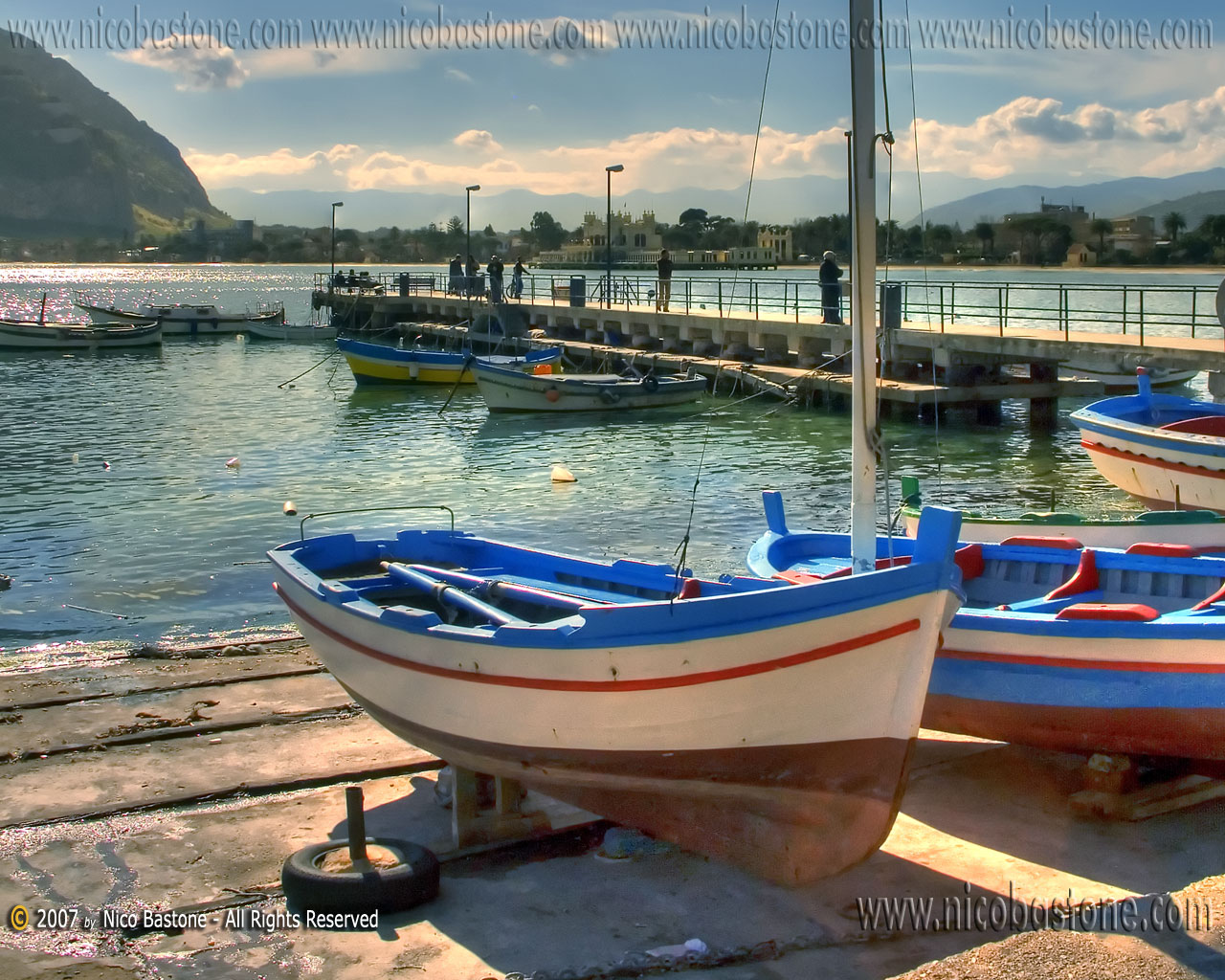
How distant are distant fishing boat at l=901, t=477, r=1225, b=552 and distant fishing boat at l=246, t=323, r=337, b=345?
5496 cm

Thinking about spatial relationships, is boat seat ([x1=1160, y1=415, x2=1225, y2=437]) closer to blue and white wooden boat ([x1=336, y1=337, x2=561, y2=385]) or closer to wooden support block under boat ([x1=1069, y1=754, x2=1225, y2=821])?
wooden support block under boat ([x1=1069, y1=754, x2=1225, y2=821])

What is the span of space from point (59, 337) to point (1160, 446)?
1926 inches

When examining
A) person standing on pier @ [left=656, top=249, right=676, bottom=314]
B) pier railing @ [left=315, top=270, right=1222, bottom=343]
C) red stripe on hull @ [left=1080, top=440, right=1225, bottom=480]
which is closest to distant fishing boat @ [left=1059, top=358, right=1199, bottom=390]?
pier railing @ [left=315, top=270, right=1222, bottom=343]

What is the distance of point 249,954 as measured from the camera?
5.89m

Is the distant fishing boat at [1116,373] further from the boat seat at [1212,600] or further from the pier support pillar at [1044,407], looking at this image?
the boat seat at [1212,600]

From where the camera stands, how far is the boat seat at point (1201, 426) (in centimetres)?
1647

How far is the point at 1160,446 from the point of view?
52.6 ft

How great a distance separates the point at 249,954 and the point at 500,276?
149ft

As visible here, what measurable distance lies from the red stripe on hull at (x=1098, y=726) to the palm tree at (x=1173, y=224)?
115 m

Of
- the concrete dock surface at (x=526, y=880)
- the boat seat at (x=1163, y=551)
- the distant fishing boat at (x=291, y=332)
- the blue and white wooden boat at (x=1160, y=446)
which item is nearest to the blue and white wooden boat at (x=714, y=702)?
the concrete dock surface at (x=526, y=880)

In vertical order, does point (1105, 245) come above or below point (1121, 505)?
above

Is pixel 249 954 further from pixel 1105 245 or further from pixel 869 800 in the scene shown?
pixel 1105 245

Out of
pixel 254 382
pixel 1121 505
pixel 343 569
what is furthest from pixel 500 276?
pixel 343 569

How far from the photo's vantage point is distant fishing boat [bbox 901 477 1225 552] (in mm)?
10688
